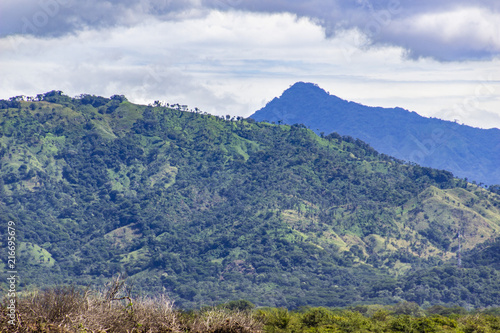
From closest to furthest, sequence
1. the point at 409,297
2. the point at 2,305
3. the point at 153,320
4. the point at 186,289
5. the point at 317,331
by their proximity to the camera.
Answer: the point at 2,305
the point at 153,320
the point at 317,331
the point at 409,297
the point at 186,289

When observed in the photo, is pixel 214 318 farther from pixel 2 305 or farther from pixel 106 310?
pixel 2 305

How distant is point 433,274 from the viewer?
16550cm

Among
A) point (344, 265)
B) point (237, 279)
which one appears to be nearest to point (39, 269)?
point (237, 279)

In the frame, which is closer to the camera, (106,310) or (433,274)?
(106,310)

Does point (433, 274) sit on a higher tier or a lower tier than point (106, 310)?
lower

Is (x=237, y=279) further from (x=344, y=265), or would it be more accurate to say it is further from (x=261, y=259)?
(x=344, y=265)

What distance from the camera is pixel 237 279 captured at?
190 metres

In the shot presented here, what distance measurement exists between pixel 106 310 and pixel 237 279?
167241 mm

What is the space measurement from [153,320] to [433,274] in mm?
150394

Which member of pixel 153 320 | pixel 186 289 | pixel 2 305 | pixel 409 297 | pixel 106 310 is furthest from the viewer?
pixel 186 289

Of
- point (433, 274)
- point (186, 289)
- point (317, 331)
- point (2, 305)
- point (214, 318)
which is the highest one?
point (2, 305)

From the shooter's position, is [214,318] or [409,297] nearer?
[214,318]

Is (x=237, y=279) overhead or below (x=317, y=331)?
below

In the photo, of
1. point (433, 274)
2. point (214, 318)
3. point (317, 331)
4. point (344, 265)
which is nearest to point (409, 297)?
point (433, 274)
